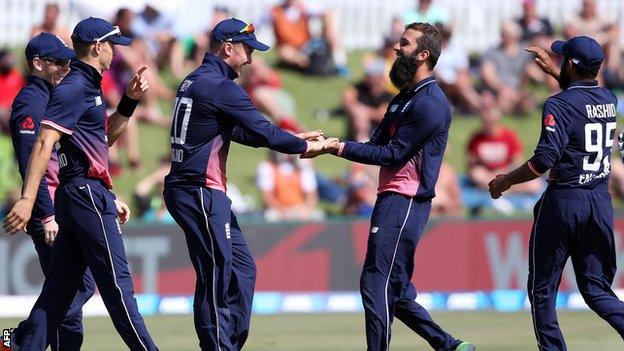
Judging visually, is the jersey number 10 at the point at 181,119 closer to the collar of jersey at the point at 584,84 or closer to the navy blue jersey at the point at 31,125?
the navy blue jersey at the point at 31,125

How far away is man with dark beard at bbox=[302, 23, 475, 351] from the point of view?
921 centimetres

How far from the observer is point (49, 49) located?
9773 mm

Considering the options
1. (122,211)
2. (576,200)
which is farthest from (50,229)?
(576,200)

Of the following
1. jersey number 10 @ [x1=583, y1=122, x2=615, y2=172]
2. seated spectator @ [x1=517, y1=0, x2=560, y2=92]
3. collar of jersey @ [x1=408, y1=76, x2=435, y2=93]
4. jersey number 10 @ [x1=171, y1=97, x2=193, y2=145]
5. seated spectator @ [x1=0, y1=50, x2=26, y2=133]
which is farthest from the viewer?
seated spectator @ [x1=517, y1=0, x2=560, y2=92]

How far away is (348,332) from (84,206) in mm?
4683

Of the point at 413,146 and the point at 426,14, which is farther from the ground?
the point at 426,14

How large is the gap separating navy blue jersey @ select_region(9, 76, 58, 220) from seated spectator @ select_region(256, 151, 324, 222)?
7.67 meters

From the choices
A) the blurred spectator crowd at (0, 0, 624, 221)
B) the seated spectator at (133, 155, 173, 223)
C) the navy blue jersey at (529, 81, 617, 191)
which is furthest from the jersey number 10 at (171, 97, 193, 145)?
the seated spectator at (133, 155, 173, 223)

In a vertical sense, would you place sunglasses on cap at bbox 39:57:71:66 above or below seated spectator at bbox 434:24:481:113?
below

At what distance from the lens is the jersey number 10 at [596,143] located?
915 cm

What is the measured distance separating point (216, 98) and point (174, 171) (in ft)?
1.96

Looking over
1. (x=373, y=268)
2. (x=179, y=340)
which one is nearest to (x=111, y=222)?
(x=373, y=268)

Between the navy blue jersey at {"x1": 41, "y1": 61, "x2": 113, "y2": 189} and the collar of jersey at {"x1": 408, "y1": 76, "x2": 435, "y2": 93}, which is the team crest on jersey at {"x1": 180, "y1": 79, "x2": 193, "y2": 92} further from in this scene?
the collar of jersey at {"x1": 408, "y1": 76, "x2": 435, "y2": 93}

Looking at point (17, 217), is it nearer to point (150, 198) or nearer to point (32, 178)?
point (32, 178)
